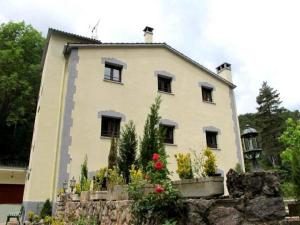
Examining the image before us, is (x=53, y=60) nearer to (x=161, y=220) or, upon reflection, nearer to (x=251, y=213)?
(x=161, y=220)

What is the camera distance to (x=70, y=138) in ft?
34.8

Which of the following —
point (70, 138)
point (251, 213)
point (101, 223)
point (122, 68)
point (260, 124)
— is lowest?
point (101, 223)

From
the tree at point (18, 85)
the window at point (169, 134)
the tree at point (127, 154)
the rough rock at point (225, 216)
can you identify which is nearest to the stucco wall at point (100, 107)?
the window at point (169, 134)

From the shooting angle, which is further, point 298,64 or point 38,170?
point 298,64

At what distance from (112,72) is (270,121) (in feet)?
116

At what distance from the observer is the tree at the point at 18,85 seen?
834 inches

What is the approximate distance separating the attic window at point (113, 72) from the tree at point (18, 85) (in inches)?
455

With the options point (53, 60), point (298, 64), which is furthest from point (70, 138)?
point (298, 64)

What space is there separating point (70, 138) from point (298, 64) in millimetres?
21266

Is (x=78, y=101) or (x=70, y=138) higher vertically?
(x=78, y=101)

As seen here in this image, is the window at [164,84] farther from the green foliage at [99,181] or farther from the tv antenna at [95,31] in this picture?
the green foliage at [99,181]

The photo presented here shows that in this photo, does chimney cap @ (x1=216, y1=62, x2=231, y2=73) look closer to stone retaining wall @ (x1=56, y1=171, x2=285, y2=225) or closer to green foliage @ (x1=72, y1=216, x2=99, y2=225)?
green foliage @ (x1=72, y1=216, x2=99, y2=225)

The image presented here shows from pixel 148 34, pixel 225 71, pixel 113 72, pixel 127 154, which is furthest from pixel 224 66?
pixel 127 154

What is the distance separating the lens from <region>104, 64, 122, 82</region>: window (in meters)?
12.8
